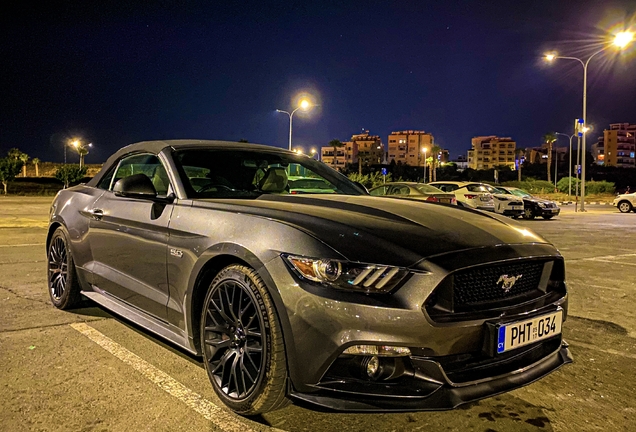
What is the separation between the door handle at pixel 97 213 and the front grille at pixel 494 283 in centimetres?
289

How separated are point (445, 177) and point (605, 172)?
1296 inches

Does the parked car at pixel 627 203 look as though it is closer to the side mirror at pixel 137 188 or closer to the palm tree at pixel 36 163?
the side mirror at pixel 137 188

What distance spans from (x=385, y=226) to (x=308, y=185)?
5.47 feet

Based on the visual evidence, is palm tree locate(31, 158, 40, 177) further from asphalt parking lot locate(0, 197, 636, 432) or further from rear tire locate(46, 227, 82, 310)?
asphalt parking lot locate(0, 197, 636, 432)

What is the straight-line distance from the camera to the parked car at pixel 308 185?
4.08 m

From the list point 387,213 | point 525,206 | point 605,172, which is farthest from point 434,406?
point 605,172

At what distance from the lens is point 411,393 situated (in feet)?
7.24

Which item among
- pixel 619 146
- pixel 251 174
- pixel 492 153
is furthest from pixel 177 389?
pixel 619 146

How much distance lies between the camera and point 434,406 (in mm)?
2164

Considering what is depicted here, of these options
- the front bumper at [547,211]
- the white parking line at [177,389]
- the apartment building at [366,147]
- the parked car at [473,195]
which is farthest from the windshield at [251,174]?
the apartment building at [366,147]

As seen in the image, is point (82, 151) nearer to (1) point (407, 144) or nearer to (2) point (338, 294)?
(1) point (407, 144)

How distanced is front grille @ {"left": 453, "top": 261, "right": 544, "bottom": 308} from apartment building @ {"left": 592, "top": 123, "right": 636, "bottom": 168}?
178089mm

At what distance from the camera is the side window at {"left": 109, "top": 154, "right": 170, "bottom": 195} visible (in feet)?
12.6

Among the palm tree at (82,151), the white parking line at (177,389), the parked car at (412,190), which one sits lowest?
the white parking line at (177,389)
